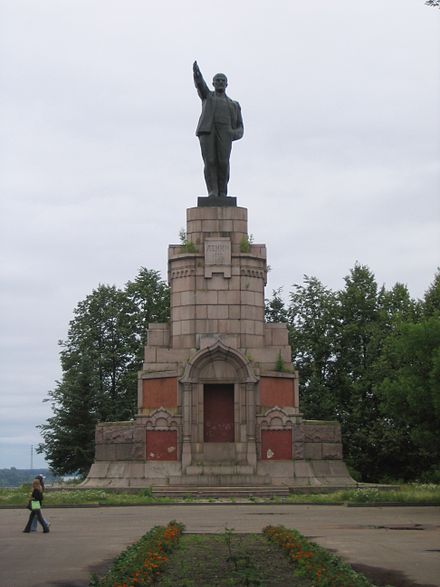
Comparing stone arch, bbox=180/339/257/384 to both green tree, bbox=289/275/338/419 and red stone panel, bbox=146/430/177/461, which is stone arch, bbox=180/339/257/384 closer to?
red stone panel, bbox=146/430/177/461

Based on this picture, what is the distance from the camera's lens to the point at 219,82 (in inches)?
1453

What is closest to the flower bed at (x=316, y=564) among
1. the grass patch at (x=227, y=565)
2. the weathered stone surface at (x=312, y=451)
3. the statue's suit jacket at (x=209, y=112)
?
the grass patch at (x=227, y=565)

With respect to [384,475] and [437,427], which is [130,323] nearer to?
[384,475]

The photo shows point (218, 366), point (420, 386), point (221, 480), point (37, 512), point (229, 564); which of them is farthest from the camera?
point (218, 366)

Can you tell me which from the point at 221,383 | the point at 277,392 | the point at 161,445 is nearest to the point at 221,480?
the point at 161,445

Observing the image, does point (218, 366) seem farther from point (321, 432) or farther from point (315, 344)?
point (315, 344)

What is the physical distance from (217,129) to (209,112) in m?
0.72

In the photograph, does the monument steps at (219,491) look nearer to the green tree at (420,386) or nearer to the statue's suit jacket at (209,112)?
the green tree at (420,386)

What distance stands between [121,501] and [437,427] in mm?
10029

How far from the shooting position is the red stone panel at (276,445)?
108 ft

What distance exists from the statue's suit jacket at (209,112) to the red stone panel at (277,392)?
9.78 metres

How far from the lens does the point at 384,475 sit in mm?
45344

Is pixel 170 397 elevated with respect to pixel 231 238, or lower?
lower

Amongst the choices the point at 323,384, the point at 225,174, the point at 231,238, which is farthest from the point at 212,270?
the point at 323,384
